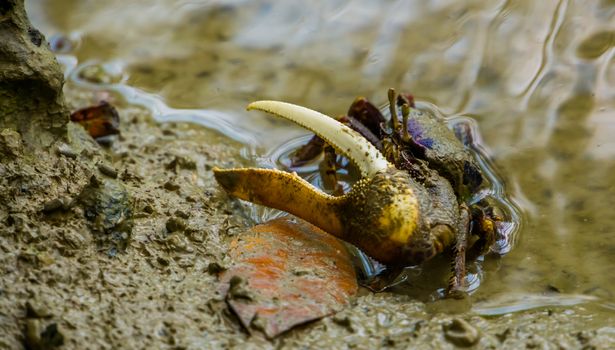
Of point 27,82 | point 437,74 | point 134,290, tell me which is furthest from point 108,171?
point 437,74

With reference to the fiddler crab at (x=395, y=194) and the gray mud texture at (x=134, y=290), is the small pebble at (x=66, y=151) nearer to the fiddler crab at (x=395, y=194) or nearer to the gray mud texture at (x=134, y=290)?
the gray mud texture at (x=134, y=290)

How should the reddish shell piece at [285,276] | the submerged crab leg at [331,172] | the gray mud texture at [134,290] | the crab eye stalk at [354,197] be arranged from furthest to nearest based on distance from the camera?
the submerged crab leg at [331,172] → the crab eye stalk at [354,197] → the reddish shell piece at [285,276] → the gray mud texture at [134,290]

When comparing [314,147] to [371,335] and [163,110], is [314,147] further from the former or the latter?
[371,335]

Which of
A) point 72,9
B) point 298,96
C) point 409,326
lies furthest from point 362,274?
point 72,9

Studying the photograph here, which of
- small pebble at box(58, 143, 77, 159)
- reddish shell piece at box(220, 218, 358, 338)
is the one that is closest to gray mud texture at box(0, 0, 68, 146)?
small pebble at box(58, 143, 77, 159)

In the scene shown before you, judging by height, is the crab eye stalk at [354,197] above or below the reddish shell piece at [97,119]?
below

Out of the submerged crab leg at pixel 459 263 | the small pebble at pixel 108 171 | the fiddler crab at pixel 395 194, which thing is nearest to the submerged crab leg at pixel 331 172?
the fiddler crab at pixel 395 194

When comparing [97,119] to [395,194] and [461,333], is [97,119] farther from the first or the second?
[461,333]
